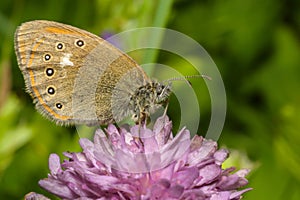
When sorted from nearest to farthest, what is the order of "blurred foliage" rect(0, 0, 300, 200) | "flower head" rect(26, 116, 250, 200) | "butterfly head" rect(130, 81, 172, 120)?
"flower head" rect(26, 116, 250, 200) → "butterfly head" rect(130, 81, 172, 120) → "blurred foliage" rect(0, 0, 300, 200)

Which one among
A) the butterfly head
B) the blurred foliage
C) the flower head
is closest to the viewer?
the flower head

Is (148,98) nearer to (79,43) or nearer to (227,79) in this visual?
(79,43)

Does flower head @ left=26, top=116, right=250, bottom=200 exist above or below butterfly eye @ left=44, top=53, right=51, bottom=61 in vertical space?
below

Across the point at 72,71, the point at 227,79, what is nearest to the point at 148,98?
the point at 72,71

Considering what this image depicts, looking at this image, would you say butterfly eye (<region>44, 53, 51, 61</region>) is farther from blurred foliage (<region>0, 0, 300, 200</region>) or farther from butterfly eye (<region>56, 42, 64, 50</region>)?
blurred foliage (<region>0, 0, 300, 200</region>)

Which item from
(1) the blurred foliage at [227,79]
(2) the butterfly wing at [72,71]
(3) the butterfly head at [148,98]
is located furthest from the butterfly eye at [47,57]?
(1) the blurred foliage at [227,79]

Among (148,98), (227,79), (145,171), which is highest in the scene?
(227,79)

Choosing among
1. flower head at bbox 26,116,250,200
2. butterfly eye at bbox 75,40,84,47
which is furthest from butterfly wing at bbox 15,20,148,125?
flower head at bbox 26,116,250,200
